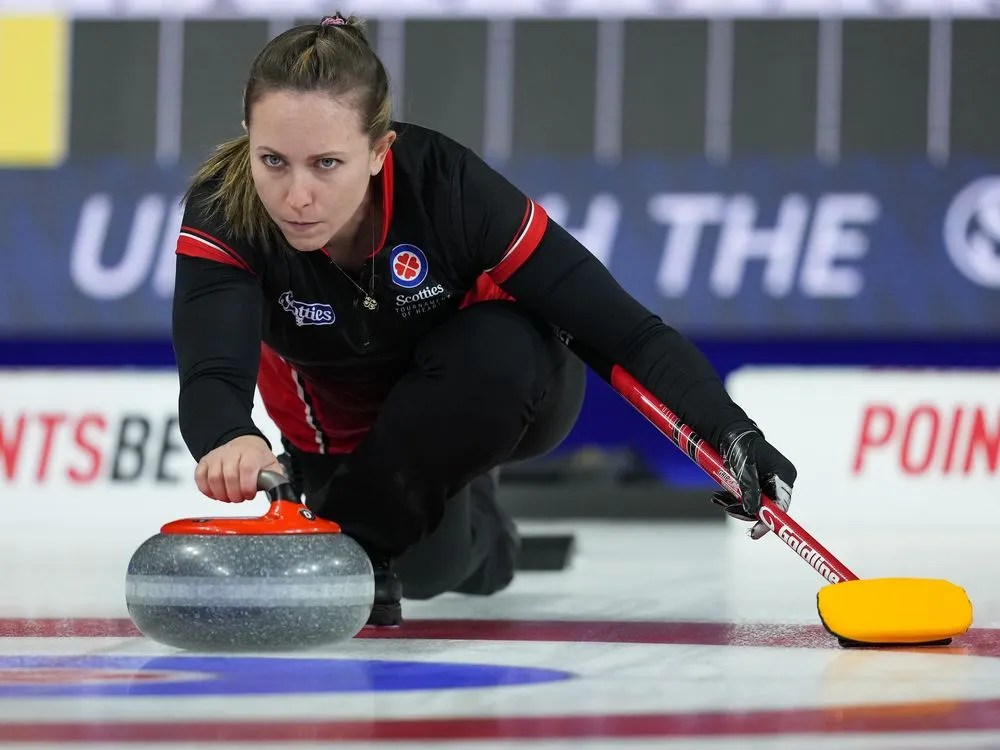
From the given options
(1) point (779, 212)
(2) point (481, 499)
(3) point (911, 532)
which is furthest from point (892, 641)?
(1) point (779, 212)

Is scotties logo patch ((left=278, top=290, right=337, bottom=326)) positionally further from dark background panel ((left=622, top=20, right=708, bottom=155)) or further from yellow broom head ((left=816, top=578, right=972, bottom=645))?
dark background panel ((left=622, top=20, right=708, bottom=155))

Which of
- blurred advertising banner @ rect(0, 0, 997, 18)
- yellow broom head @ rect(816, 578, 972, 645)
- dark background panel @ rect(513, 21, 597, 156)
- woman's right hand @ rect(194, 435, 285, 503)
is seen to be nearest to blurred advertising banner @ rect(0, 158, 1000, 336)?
dark background panel @ rect(513, 21, 597, 156)

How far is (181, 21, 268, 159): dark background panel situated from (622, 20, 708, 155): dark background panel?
1.18 m

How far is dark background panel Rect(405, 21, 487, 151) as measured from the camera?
16.6 feet

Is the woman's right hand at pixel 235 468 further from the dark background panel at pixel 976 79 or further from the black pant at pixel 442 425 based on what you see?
the dark background panel at pixel 976 79

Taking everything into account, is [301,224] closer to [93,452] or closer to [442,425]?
[442,425]

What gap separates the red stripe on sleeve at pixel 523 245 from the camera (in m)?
2.17

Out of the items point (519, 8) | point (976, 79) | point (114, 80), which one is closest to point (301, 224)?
point (519, 8)

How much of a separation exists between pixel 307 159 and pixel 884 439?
127 inches

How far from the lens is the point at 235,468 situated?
1855 mm

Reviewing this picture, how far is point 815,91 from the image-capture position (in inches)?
197

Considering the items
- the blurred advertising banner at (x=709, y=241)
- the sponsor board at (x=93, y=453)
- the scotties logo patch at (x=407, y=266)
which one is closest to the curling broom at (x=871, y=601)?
the scotties logo patch at (x=407, y=266)

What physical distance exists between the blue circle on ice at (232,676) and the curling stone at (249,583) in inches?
1.4

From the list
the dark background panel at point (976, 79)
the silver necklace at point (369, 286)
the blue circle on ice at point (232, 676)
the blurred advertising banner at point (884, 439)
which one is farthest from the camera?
the dark background panel at point (976, 79)
